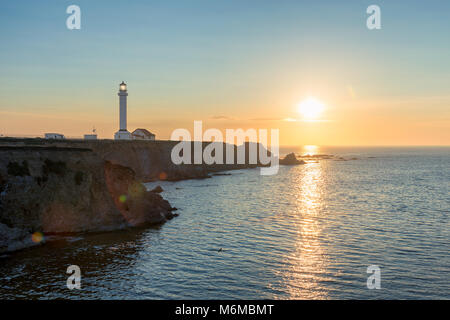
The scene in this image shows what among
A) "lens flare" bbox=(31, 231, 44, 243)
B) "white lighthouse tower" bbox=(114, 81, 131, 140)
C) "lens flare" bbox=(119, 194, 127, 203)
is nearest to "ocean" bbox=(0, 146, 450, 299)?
"lens flare" bbox=(31, 231, 44, 243)

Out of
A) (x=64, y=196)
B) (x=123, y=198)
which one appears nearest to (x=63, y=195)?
(x=64, y=196)

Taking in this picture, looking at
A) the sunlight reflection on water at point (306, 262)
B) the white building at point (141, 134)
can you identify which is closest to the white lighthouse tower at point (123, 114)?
the white building at point (141, 134)

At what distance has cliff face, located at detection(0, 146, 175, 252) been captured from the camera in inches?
1431

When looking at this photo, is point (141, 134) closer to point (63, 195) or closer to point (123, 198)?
point (123, 198)

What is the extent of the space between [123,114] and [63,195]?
183ft

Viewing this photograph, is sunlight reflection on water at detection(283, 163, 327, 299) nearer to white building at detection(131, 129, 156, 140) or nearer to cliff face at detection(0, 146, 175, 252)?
cliff face at detection(0, 146, 175, 252)

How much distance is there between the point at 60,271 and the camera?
28.3 metres

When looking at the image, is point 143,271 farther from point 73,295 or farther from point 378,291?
point 378,291

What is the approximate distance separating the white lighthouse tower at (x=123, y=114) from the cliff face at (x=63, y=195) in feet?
153

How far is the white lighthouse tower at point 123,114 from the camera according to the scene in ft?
299

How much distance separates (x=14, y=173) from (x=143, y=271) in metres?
20.7

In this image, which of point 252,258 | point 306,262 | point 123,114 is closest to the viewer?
point 306,262

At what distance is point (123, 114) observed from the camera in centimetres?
9362
